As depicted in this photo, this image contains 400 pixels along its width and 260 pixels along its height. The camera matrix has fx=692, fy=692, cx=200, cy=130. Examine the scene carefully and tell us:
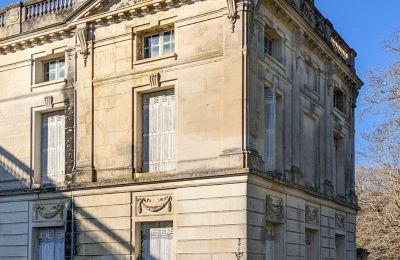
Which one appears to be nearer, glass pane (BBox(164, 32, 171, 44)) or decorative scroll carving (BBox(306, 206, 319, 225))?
glass pane (BBox(164, 32, 171, 44))

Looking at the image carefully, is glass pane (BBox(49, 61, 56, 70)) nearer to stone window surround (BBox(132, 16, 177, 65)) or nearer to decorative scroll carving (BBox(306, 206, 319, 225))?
stone window surround (BBox(132, 16, 177, 65))

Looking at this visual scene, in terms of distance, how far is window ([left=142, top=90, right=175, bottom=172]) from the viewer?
2133 cm

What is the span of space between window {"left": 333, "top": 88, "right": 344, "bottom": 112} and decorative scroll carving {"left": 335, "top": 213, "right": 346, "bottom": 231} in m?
4.69

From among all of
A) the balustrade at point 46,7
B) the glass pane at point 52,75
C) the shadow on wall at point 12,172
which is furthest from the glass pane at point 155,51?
the shadow on wall at point 12,172

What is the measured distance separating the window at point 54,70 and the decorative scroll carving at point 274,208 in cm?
868

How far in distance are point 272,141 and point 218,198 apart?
340cm

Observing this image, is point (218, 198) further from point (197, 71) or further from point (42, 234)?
Result: point (42, 234)

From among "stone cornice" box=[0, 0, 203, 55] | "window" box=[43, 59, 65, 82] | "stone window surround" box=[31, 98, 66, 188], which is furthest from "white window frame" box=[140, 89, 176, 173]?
"window" box=[43, 59, 65, 82]

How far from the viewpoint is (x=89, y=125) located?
22.5 metres

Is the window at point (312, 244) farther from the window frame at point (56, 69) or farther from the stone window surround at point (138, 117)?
the window frame at point (56, 69)

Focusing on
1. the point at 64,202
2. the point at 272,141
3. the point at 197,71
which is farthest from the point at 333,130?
the point at 64,202

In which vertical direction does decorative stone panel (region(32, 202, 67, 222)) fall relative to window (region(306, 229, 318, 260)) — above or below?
above

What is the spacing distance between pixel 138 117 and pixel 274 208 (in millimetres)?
5109

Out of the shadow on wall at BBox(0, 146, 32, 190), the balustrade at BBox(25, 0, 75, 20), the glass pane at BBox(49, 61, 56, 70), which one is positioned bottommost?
the shadow on wall at BBox(0, 146, 32, 190)
